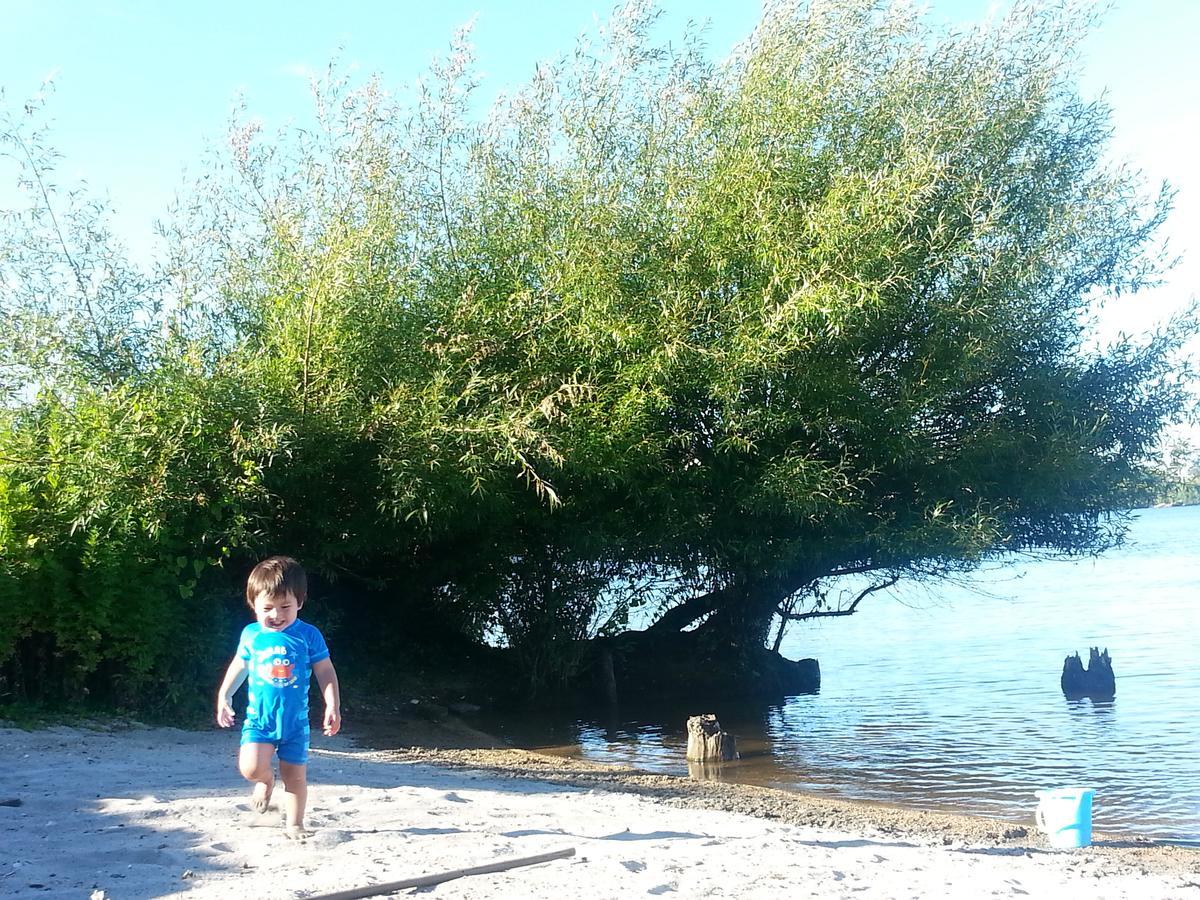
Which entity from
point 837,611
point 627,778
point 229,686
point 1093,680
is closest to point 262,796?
point 229,686

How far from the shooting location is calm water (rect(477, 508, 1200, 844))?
9.21m

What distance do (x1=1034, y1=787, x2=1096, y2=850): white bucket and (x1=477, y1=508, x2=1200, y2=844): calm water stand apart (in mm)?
1326

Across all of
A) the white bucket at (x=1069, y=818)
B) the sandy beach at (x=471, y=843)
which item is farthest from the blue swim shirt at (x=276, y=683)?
the white bucket at (x=1069, y=818)

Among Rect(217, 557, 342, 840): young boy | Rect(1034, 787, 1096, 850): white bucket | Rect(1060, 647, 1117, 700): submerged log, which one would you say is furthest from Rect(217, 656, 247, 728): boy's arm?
Rect(1060, 647, 1117, 700): submerged log

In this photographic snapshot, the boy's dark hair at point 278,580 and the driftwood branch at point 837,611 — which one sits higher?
the driftwood branch at point 837,611

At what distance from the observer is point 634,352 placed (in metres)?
11.2

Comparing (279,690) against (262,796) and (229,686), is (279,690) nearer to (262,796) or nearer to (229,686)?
(229,686)

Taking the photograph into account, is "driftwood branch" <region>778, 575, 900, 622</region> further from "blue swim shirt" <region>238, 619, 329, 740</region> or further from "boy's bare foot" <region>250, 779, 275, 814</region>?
"blue swim shirt" <region>238, 619, 329, 740</region>

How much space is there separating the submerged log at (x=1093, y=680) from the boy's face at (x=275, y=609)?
1114 cm

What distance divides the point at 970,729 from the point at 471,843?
8.20 meters

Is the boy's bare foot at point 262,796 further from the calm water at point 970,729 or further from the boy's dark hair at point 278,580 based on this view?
the calm water at point 970,729

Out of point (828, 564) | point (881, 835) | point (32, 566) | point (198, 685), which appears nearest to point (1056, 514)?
point (828, 564)

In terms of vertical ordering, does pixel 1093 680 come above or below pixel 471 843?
above

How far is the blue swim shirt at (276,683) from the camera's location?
5.16 meters
